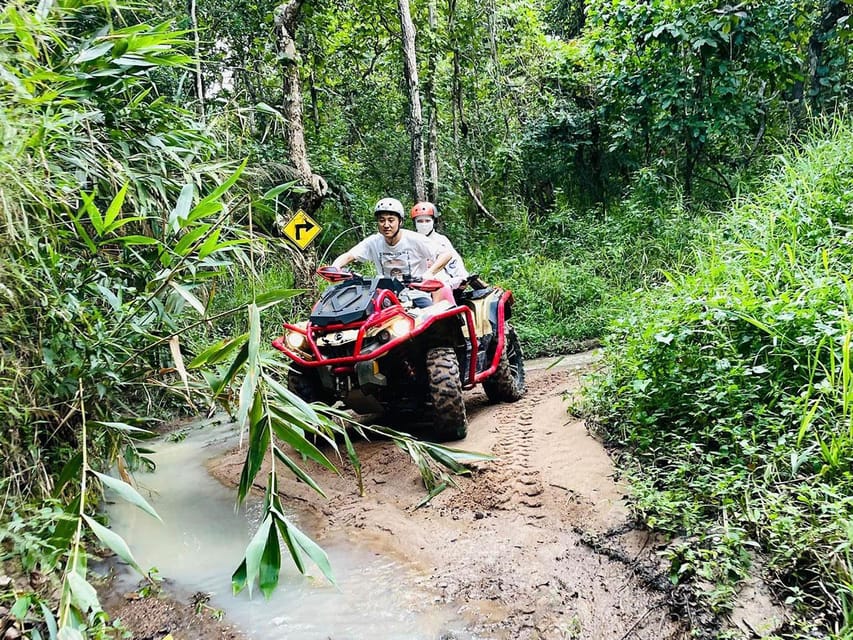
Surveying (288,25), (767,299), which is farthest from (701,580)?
(288,25)

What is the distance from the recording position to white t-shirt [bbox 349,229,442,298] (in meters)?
5.42

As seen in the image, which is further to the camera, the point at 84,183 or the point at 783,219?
the point at 783,219

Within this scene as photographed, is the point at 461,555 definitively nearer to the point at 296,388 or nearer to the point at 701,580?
the point at 701,580

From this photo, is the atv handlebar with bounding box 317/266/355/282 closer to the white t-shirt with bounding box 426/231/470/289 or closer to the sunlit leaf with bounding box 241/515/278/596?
the white t-shirt with bounding box 426/231/470/289

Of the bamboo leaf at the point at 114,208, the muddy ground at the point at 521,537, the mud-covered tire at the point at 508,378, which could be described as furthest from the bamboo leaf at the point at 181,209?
the mud-covered tire at the point at 508,378

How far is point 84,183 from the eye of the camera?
306 cm

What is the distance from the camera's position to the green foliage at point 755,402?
2.36 metres

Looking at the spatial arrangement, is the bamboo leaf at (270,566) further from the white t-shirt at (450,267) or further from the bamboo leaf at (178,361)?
the white t-shirt at (450,267)

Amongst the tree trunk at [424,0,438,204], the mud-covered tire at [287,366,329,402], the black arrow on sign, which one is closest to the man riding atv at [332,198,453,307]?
the mud-covered tire at [287,366,329,402]

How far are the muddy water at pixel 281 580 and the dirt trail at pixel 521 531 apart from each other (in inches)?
5.0

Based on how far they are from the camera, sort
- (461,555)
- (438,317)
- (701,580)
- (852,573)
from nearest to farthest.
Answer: (852,573), (701,580), (461,555), (438,317)

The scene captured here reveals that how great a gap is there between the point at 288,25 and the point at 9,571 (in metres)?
7.11

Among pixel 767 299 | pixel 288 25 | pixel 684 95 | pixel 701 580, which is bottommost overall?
pixel 701 580

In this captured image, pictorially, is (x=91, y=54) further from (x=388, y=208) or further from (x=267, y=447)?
(x=388, y=208)
